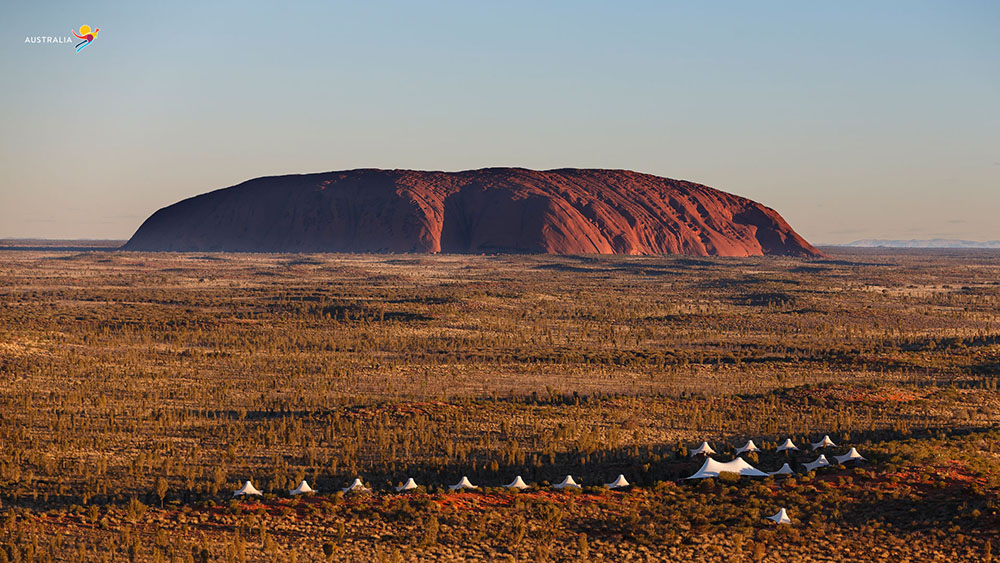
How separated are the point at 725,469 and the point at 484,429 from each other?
742cm

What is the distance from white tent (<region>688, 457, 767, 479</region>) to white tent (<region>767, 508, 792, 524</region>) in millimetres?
2857

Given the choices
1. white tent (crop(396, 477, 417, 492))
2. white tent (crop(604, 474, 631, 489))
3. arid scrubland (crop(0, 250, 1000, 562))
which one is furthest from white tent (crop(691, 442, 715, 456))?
white tent (crop(396, 477, 417, 492))

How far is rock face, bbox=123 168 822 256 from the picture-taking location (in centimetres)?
15938

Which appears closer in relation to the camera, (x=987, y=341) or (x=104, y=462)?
(x=104, y=462)

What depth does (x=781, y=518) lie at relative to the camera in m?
19.9

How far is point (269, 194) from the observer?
588ft

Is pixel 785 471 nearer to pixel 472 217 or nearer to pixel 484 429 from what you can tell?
pixel 484 429

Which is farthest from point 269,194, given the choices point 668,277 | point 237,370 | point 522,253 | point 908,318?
point 237,370

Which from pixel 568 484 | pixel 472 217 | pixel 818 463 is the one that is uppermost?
pixel 472 217

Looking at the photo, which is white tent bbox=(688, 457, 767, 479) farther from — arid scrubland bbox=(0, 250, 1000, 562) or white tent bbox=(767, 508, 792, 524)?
white tent bbox=(767, 508, 792, 524)

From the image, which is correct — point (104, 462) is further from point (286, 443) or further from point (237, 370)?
point (237, 370)

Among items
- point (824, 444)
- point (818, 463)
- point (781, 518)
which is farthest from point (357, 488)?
point (824, 444)

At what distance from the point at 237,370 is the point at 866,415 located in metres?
21.2

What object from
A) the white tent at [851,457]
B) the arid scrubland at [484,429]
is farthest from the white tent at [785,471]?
the white tent at [851,457]
